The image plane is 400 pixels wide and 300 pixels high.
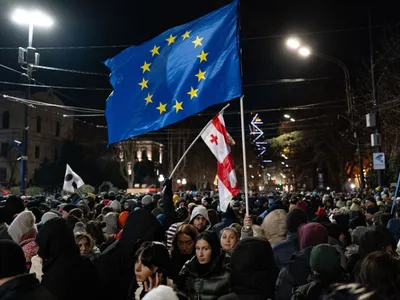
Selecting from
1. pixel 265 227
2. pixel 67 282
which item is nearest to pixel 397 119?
pixel 265 227

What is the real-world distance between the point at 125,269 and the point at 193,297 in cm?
71

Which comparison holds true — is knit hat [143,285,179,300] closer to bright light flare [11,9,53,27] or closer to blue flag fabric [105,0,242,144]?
blue flag fabric [105,0,242,144]

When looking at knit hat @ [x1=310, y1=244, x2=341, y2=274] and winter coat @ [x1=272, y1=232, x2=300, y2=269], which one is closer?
knit hat @ [x1=310, y1=244, x2=341, y2=274]

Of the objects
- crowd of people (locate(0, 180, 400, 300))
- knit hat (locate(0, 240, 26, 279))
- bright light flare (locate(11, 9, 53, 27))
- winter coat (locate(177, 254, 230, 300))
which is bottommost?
winter coat (locate(177, 254, 230, 300))

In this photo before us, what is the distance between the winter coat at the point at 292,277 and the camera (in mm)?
3842

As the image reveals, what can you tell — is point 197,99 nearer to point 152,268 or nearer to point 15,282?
point 152,268

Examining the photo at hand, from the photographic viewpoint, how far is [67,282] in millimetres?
3303

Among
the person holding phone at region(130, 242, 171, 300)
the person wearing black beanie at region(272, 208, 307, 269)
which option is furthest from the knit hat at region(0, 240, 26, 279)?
the person wearing black beanie at region(272, 208, 307, 269)

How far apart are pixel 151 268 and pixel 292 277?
5.03 feet

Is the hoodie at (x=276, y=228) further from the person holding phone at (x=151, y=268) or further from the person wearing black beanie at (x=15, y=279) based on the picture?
the person wearing black beanie at (x=15, y=279)

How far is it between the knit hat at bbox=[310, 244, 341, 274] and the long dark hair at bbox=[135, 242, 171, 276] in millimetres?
1288

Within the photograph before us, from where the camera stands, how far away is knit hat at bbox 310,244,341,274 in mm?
3480

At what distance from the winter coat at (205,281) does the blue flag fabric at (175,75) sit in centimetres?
359

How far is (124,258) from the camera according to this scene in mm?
3912
